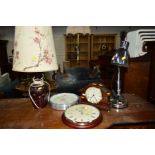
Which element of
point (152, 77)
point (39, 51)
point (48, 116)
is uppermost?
point (39, 51)

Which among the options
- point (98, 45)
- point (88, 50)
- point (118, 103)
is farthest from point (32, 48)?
point (98, 45)

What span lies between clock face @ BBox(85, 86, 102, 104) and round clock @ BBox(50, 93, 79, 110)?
7 centimetres

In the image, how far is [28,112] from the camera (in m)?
0.95

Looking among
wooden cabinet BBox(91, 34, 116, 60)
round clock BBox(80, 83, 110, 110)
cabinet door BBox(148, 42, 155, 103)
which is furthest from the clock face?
wooden cabinet BBox(91, 34, 116, 60)

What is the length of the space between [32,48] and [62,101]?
332 mm

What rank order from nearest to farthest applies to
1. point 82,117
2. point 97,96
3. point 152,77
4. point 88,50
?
point 82,117 → point 97,96 → point 152,77 → point 88,50

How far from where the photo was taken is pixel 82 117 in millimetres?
834

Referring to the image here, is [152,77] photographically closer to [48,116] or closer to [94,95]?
[94,95]

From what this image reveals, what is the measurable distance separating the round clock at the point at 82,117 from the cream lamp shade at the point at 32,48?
0.80 ft

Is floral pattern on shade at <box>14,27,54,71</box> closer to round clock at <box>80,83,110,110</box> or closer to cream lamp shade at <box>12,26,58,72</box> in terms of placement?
cream lamp shade at <box>12,26,58,72</box>

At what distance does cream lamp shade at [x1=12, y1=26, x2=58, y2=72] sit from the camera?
2.77 ft
